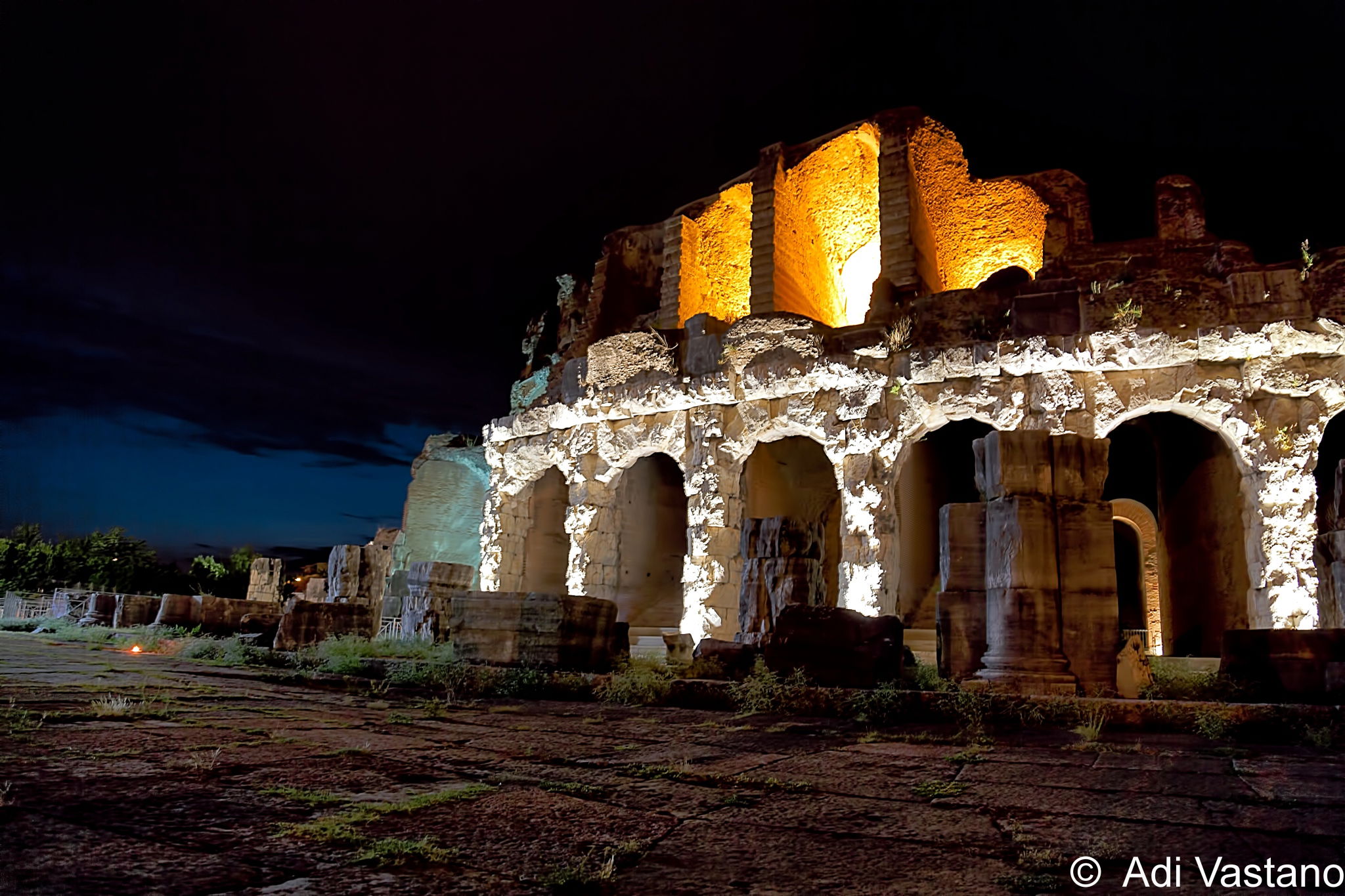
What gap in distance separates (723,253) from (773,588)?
1233 cm

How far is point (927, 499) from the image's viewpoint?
17.6m

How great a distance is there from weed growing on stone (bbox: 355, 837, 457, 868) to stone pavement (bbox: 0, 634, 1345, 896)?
0.03 metres

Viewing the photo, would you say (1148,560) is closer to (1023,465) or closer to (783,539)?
(783,539)

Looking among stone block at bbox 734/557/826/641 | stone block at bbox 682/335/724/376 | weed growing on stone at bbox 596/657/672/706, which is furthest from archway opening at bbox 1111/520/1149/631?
weed growing on stone at bbox 596/657/672/706

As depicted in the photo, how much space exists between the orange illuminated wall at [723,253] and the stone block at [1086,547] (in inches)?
537

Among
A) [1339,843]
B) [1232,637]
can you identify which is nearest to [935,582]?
[1232,637]

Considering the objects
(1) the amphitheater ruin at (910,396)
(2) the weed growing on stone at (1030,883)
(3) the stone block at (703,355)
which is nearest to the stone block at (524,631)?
(1) the amphitheater ruin at (910,396)

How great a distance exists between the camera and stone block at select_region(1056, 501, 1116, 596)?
24.1 ft

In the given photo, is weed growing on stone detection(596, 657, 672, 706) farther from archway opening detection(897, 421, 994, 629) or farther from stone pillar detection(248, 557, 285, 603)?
stone pillar detection(248, 557, 285, 603)

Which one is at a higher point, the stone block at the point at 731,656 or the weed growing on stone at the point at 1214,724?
the stone block at the point at 731,656

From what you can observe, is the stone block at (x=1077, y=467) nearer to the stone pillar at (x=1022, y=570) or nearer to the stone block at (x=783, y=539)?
the stone pillar at (x=1022, y=570)

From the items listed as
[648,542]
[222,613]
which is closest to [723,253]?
[648,542]

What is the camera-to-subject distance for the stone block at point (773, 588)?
10305 mm

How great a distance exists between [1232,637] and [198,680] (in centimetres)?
946
